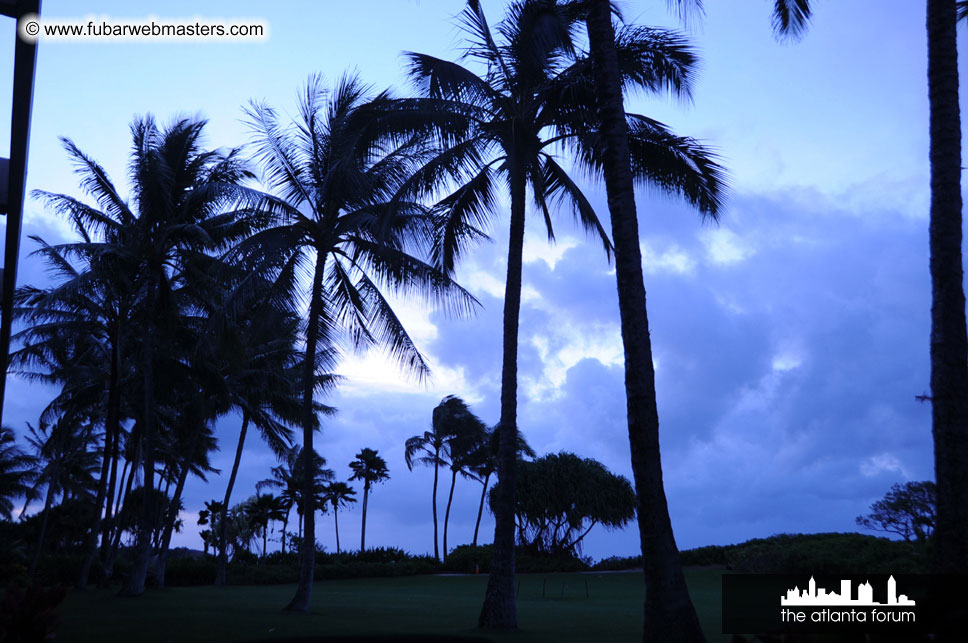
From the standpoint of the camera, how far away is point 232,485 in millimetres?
40281

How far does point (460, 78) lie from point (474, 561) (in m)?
36.1

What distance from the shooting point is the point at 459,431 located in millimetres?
59406

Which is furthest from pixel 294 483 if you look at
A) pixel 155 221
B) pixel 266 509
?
pixel 155 221

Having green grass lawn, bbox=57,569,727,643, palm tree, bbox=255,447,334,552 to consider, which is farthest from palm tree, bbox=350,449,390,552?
green grass lawn, bbox=57,569,727,643

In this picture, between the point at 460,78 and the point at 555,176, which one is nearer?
the point at 460,78

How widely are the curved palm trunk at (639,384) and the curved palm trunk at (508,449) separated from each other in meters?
4.73

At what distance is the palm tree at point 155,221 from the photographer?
2758 centimetres

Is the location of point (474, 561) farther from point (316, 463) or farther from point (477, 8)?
point (477, 8)

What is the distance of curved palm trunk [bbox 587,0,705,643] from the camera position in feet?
31.8

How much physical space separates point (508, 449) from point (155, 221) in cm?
1814

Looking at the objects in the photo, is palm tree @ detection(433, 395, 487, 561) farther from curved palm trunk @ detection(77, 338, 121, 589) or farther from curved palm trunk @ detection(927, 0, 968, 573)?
curved palm trunk @ detection(927, 0, 968, 573)

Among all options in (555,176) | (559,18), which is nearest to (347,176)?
(555,176)

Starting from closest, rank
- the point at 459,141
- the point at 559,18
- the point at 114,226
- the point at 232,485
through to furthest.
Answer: the point at 559,18 < the point at 459,141 < the point at 114,226 < the point at 232,485

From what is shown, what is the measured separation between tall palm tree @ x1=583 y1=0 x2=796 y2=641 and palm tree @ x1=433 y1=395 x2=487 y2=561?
4851cm
